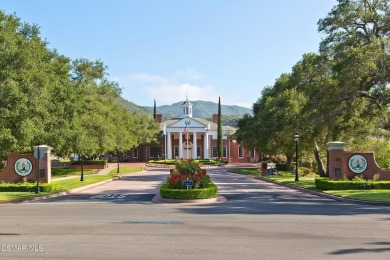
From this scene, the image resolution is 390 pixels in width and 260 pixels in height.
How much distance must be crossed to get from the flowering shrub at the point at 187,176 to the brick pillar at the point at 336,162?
975 cm

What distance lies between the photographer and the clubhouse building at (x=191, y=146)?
274 feet

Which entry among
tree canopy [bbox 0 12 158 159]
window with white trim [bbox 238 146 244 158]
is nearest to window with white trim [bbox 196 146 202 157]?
window with white trim [bbox 238 146 244 158]

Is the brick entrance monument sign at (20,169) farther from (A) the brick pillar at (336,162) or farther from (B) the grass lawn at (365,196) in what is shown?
(A) the brick pillar at (336,162)

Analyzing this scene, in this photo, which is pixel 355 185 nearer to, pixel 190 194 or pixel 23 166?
pixel 190 194

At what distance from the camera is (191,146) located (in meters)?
86.5

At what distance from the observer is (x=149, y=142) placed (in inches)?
3164

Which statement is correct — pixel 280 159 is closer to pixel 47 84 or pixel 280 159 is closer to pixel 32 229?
pixel 47 84

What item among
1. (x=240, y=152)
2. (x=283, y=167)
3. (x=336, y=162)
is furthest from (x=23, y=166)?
(x=240, y=152)

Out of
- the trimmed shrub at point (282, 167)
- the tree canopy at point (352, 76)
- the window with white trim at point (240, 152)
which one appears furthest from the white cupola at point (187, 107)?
the tree canopy at point (352, 76)

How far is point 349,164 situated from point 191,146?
193 ft

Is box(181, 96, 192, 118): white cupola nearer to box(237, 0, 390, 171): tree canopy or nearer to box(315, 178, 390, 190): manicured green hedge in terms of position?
box(237, 0, 390, 171): tree canopy

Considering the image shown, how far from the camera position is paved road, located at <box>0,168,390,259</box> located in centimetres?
887

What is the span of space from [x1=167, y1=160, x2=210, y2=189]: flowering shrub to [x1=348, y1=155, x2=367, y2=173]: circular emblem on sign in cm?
1114

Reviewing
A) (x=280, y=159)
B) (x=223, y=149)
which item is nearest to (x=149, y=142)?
(x=223, y=149)
